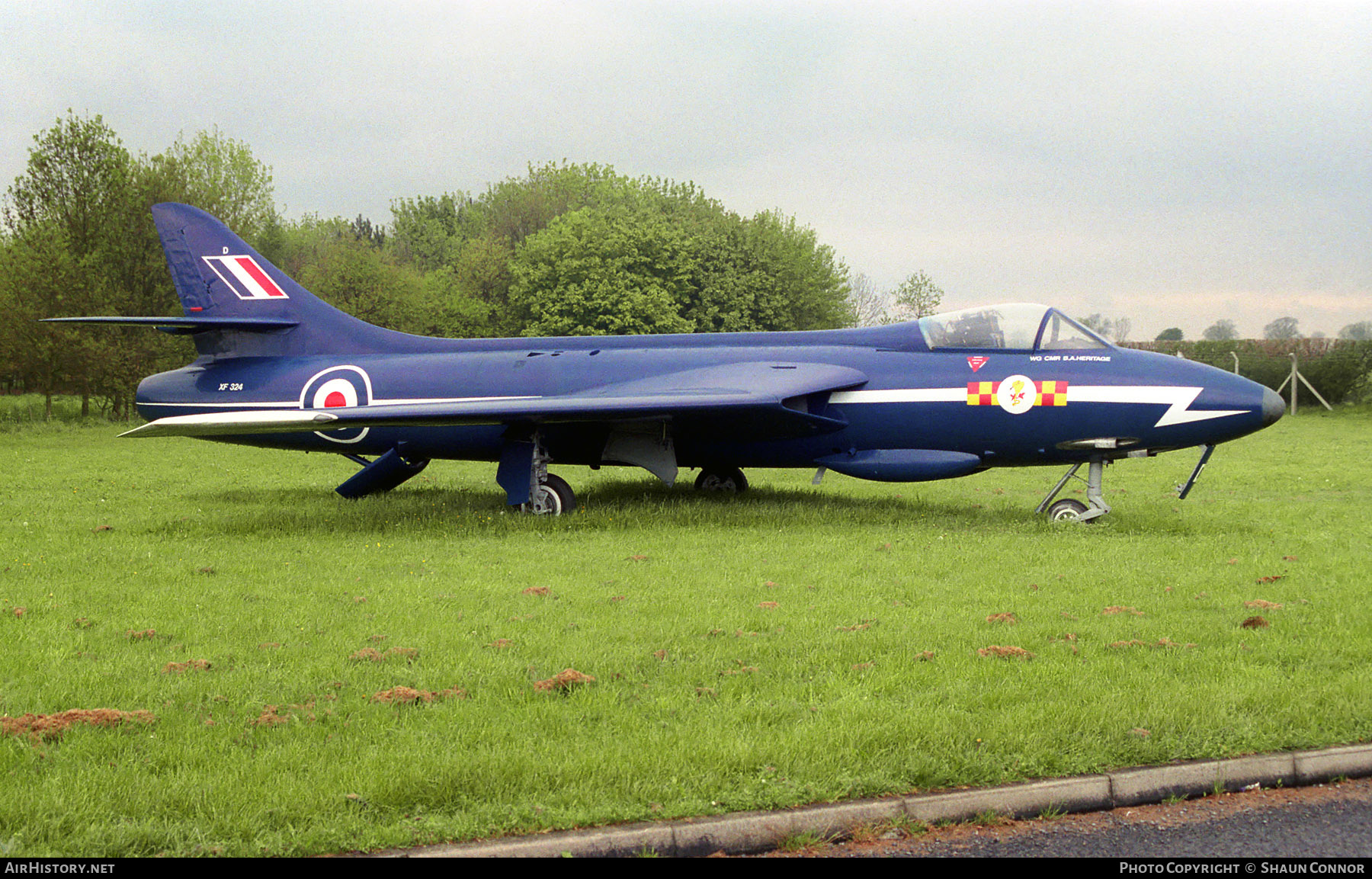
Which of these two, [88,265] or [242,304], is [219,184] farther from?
[242,304]

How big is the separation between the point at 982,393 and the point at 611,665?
8228 mm

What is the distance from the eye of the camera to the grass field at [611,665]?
4160 mm

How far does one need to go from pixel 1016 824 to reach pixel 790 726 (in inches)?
44.2

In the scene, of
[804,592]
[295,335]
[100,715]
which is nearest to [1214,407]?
[804,592]

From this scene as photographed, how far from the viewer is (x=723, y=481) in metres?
16.0

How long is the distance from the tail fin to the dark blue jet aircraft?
1.0 inches

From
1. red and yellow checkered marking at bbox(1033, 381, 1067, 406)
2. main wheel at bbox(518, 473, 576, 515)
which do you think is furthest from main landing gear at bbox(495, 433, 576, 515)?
red and yellow checkered marking at bbox(1033, 381, 1067, 406)

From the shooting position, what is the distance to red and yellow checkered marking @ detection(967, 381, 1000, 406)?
42.0 feet

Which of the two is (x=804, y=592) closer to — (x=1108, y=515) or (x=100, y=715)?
(x=100, y=715)

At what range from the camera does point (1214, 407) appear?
39.7ft

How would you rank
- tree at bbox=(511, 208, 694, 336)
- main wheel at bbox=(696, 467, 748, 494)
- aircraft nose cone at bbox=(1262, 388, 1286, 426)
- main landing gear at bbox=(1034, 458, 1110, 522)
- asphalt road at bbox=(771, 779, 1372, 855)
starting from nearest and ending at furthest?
asphalt road at bbox=(771, 779, 1372, 855)
aircraft nose cone at bbox=(1262, 388, 1286, 426)
main landing gear at bbox=(1034, 458, 1110, 522)
main wheel at bbox=(696, 467, 748, 494)
tree at bbox=(511, 208, 694, 336)

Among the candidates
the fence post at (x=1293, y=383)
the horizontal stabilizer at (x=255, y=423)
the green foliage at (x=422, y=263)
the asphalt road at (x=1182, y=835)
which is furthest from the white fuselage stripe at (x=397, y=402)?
the fence post at (x=1293, y=383)

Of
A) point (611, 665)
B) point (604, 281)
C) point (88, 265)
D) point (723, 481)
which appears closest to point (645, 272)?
point (604, 281)

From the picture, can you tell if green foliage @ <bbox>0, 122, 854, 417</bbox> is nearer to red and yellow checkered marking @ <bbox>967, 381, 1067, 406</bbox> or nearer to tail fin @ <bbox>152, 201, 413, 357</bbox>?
tail fin @ <bbox>152, 201, 413, 357</bbox>
